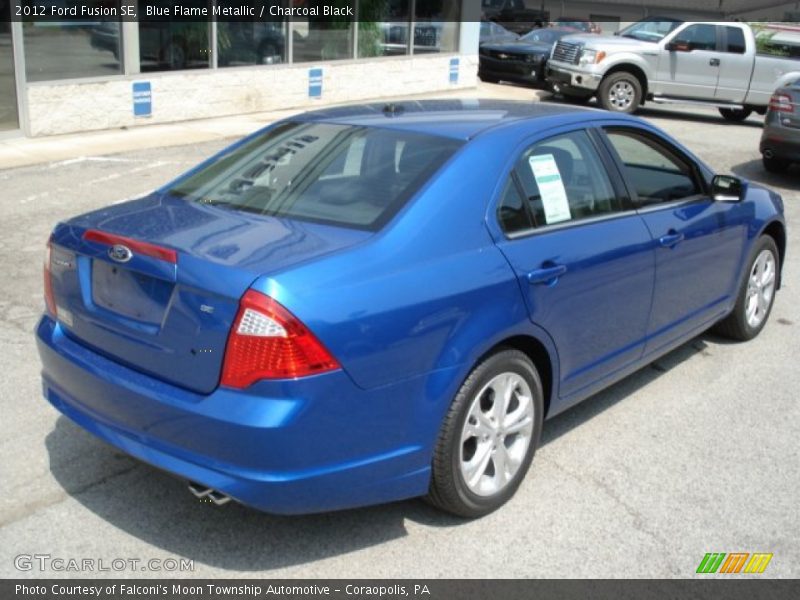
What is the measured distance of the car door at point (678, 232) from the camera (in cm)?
473

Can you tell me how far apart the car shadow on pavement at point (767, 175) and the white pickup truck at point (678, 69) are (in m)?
4.20

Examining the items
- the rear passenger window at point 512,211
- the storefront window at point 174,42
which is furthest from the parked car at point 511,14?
the rear passenger window at point 512,211

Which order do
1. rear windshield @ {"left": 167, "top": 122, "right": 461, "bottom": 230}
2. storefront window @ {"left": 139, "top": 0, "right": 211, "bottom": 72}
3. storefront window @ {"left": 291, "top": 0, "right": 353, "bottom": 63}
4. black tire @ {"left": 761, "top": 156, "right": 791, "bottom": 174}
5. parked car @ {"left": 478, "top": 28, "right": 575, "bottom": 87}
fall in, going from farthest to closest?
parked car @ {"left": 478, "top": 28, "right": 575, "bottom": 87}
storefront window @ {"left": 291, "top": 0, "right": 353, "bottom": 63}
storefront window @ {"left": 139, "top": 0, "right": 211, "bottom": 72}
black tire @ {"left": 761, "top": 156, "right": 791, "bottom": 174}
rear windshield @ {"left": 167, "top": 122, "right": 461, "bottom": 230}

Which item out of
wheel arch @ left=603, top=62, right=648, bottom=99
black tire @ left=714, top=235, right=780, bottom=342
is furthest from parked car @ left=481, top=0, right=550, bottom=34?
black tire @ left=714, top=235, right=780, bottom=342

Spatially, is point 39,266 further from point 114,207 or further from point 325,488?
point 325,488

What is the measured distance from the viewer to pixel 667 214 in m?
4.80

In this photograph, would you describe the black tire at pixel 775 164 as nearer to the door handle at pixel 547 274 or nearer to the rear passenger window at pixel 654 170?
the rear passenger window at pixel 654 170

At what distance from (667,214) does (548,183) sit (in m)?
0.97

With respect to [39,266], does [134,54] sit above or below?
above

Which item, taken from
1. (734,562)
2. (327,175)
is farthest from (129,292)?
(734,562)

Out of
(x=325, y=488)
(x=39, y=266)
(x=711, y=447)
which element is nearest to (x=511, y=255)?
(x=325, y=488)

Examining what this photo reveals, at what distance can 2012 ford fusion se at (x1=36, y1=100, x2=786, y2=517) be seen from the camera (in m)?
3.12

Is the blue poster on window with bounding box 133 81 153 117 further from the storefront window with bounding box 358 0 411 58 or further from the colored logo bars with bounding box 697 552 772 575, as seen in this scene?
the colored logo bars with bounding box 697 552 772 575

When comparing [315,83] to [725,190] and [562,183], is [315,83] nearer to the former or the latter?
[725,190]
